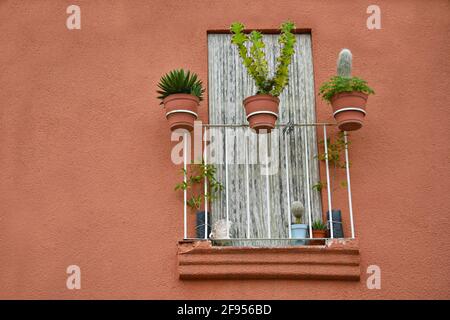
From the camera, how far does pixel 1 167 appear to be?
7.32m

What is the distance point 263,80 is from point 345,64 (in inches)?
28.3

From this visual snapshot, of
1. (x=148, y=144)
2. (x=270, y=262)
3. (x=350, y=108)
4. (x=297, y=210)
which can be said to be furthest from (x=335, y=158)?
(x=148, y=144)

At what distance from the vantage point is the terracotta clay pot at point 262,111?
7.07 meters

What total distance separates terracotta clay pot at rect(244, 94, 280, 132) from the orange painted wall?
0.64 meters

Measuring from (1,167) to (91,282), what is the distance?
136 centimetres

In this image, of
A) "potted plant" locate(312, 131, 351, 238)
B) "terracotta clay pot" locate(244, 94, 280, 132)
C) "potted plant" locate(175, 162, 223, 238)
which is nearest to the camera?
"terracotta clay pot" locate(244, 94, 280, 132)

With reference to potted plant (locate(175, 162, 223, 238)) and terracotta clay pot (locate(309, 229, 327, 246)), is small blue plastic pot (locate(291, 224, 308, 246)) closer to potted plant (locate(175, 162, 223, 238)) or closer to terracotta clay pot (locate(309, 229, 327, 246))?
terracotta clay pot (locate(309, 229, 327, 246))

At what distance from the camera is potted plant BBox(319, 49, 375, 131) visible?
7082 mm

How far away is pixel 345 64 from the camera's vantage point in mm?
7133

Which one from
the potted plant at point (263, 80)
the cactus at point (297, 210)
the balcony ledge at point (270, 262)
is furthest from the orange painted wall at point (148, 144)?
the potted plant at point (263, 80)

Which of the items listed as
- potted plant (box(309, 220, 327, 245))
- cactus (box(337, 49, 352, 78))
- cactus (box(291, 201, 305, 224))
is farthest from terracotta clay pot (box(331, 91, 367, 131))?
potted plant (box(309, 220, 327, 245))
